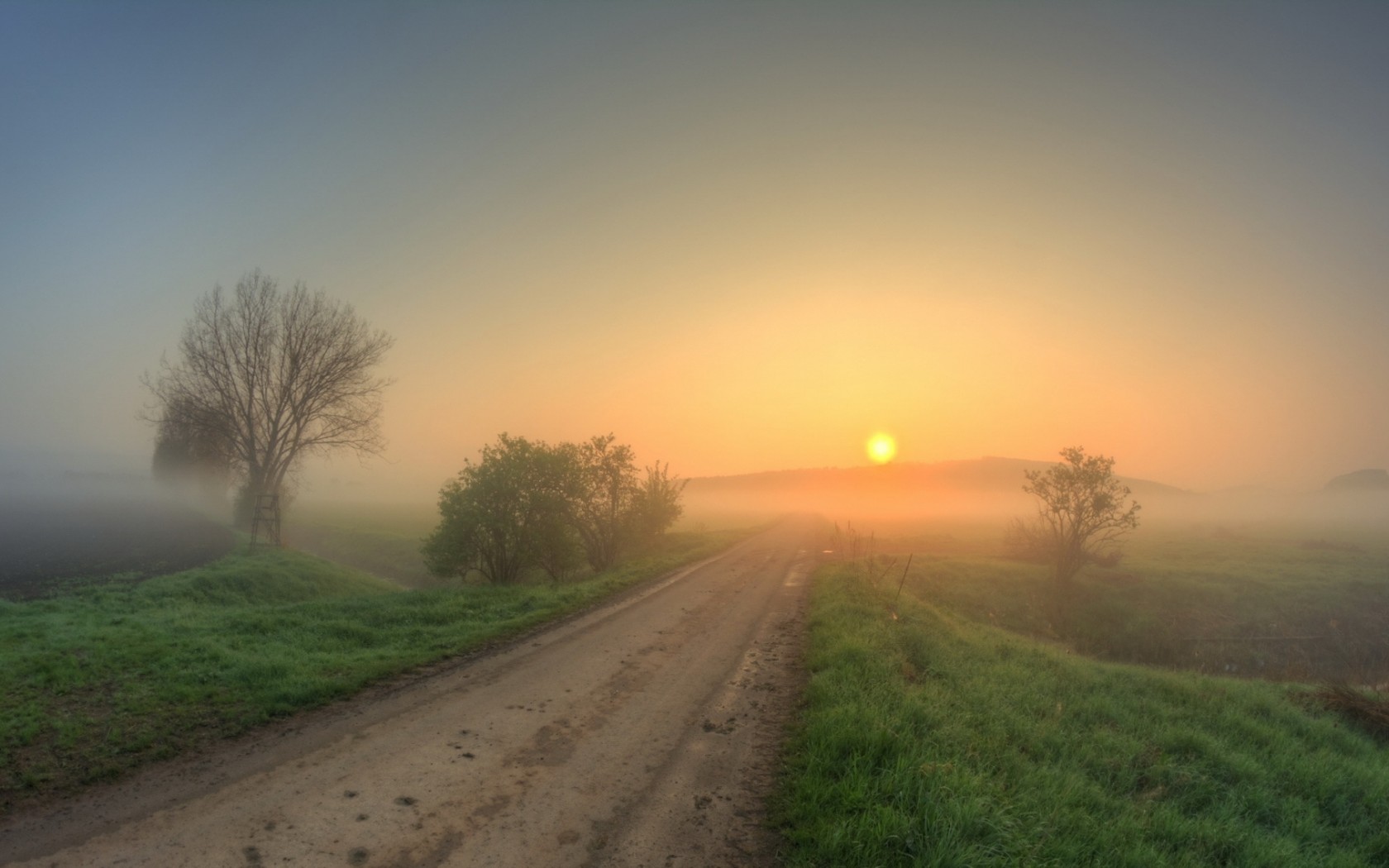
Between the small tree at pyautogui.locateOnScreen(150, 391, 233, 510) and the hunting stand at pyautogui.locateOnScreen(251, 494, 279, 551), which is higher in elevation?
the small tree at pyautogui.locateOnScreen(150, 391, 233, 510)

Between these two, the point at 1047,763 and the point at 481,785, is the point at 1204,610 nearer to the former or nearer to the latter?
the point at 1047,763

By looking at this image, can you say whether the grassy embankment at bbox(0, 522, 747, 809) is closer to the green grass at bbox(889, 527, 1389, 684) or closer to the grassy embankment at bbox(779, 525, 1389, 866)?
the grassy embankment at bbox(779, 525, 1389, 866)

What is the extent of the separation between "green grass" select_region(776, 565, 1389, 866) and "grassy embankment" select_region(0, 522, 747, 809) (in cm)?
→ 817

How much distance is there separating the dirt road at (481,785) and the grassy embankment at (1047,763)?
1.09 meters

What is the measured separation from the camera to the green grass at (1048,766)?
657 cm

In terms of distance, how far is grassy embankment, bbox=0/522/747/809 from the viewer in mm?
7805

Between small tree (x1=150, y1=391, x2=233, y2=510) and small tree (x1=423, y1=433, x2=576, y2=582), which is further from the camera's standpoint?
small tree (x1=150, y1=391, x2=233, y2=510)

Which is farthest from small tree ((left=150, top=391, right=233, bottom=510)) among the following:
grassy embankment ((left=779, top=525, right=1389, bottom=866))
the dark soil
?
grassy embankment ((left=779, top=525, right=1389, bottom=866))

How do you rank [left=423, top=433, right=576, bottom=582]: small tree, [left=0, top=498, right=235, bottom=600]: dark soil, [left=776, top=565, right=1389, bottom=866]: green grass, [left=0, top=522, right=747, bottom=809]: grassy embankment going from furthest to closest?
[left=423, top=433, right=576, bottom=582]: small tree
[left=0, top=498, right=235, bottom=600]: dark soil
[left=0, top=522, right=747, bottom=809]: grassy embankment
[left=776, top=565, right=1389, bottom=866]: green grass

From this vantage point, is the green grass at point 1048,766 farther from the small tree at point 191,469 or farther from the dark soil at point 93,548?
the small tree at point 191,469

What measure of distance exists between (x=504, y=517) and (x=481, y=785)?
69.7 ft

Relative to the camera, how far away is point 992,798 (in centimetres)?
736

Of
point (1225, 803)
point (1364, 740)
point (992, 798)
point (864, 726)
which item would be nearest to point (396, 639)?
point (864, 726)

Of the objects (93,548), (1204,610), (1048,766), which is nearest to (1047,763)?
(1048,766)
